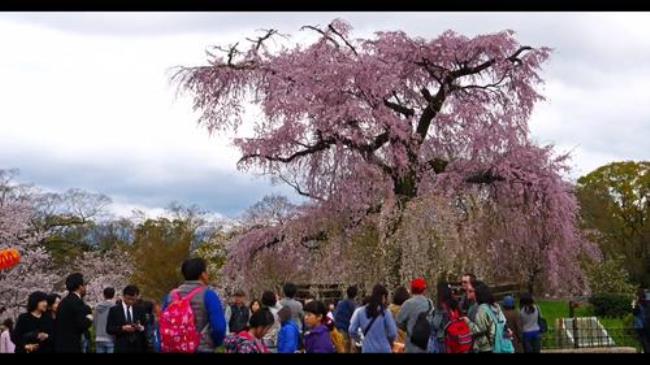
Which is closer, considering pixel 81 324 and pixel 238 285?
pixel 81 324

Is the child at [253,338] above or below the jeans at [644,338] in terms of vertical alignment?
above

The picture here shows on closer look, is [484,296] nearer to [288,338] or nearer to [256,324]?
[288,338]

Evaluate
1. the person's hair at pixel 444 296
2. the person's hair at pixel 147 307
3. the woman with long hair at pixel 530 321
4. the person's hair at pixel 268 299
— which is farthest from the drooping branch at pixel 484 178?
the person's hair at pixel 444 296

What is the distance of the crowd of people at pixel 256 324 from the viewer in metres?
8.33

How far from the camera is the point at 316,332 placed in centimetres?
1007

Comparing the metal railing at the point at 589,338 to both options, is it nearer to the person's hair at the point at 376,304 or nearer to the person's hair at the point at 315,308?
the person's hair at the point at 376,304

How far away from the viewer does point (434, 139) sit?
25.2 m

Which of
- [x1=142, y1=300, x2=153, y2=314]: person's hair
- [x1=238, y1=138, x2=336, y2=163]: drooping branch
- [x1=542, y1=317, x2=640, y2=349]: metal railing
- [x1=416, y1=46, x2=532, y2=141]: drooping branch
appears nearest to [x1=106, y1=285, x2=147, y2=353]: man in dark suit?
[x1=142, y1=300, x2=153, y2=314]: person's hair

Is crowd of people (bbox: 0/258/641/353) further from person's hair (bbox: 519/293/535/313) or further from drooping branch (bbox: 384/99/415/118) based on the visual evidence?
drooping branch (bbox: 384/99/415/118)

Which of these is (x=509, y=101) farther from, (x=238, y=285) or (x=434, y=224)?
(x=238, y=285)

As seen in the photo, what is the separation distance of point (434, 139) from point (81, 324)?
15656mm

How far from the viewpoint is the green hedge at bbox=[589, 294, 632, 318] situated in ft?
128
